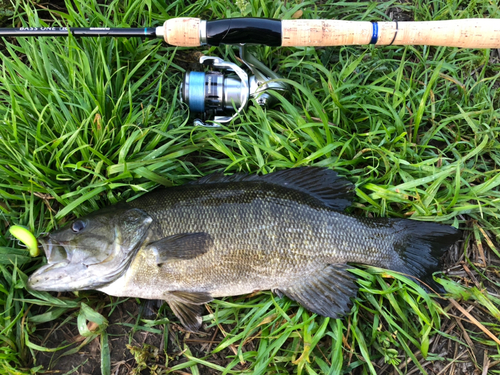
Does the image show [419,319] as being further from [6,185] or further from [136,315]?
[6,185]

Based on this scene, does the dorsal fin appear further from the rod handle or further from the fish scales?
the rod handle

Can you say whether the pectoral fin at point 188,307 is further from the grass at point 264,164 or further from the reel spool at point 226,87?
the reel spool at point 226,87

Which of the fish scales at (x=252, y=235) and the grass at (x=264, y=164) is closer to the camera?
the fish scales at (x=252, y=235)

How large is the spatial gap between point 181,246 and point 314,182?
48.9 inches

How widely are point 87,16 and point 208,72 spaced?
4.49ft

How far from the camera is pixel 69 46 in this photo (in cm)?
292

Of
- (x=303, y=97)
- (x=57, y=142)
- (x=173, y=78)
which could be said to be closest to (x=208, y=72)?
(x=173, y=78)

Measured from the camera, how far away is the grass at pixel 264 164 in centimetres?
285

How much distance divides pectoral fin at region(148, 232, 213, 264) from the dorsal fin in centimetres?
53

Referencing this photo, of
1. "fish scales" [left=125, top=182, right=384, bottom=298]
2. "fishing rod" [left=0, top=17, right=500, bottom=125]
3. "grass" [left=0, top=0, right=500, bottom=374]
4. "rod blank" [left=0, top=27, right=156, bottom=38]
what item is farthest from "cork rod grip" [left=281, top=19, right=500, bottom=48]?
"fish scales" [left=125, top=182, right=384, bottom=298]

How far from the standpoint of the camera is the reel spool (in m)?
3.09

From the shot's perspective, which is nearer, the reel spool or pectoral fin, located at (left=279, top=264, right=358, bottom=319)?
pectoral fin, located at (left=279, top=264, right=358, bottom=319)

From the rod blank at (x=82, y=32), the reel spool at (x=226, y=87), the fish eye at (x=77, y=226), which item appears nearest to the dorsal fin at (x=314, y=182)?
the reel spool at (x=226, y=87)

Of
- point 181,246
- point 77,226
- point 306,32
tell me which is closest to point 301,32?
point 306,32
